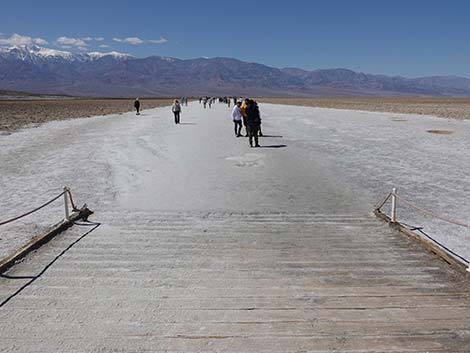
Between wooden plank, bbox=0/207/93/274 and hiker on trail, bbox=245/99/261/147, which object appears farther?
hiker on trail, bbox=245/99/261/147

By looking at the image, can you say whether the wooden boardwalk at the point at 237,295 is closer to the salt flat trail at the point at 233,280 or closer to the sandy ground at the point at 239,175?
the salt flat trail at the point at 233,280

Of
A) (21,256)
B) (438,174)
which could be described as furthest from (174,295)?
(438,174)

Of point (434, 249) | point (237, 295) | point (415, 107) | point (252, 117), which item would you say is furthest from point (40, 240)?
point (415, 107)

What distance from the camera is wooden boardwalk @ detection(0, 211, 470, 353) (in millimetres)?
3703

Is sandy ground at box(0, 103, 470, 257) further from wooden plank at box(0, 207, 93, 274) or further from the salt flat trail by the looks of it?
wooden plank at box(0, 207, 93, 274)

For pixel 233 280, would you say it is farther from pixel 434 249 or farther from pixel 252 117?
pixel 252 117

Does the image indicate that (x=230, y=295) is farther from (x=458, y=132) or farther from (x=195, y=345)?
(x=458, y=132)

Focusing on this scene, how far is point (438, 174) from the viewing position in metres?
11.9

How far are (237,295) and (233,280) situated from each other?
0.38 meters

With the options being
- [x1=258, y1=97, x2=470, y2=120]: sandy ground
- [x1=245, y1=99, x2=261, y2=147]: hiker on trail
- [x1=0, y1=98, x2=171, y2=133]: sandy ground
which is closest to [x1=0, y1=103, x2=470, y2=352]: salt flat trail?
[x1=245, y1=99, x2=261, y2=147]: hiker on trail

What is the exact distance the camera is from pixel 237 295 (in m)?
4.52

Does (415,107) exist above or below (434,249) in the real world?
below

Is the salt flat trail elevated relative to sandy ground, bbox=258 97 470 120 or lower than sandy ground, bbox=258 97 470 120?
elevated

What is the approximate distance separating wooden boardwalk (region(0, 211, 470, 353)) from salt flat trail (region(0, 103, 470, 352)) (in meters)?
0.01
